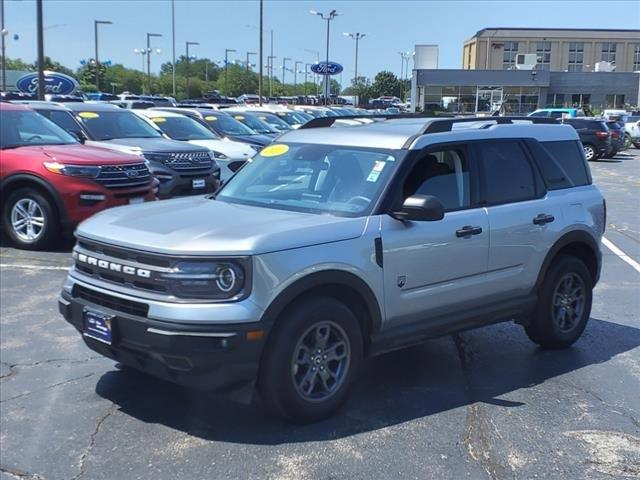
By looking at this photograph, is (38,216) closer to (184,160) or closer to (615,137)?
(184,160)

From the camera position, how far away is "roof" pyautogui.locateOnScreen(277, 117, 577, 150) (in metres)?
5.11

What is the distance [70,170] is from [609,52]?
403 ft

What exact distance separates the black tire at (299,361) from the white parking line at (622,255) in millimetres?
6237

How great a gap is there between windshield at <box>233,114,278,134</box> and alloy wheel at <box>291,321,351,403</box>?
14580mm

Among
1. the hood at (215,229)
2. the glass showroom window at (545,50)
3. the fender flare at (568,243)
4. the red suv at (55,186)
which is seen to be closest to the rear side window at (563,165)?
the fender flare at (568,243)

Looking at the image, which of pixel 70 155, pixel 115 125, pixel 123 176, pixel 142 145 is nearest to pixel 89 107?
pixel 115 125

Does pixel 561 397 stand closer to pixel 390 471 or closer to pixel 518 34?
pixel 390 471

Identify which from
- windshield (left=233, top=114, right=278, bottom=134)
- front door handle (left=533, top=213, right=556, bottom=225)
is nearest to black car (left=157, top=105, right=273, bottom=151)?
windshield (left=233, top=114, right=278, bottom=134)

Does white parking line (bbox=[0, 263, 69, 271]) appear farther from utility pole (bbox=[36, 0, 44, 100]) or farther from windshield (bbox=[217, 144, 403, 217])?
utility pole (bbox=[36, 0, 44, 100])

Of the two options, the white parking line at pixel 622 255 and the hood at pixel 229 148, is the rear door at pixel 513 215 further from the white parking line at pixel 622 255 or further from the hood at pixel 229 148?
the hood at pixel 229 148

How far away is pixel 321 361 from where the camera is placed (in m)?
4.45

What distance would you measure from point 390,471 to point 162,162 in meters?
8.56

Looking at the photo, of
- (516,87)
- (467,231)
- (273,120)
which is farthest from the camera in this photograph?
(516,87)

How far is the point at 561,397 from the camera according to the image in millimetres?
5078
